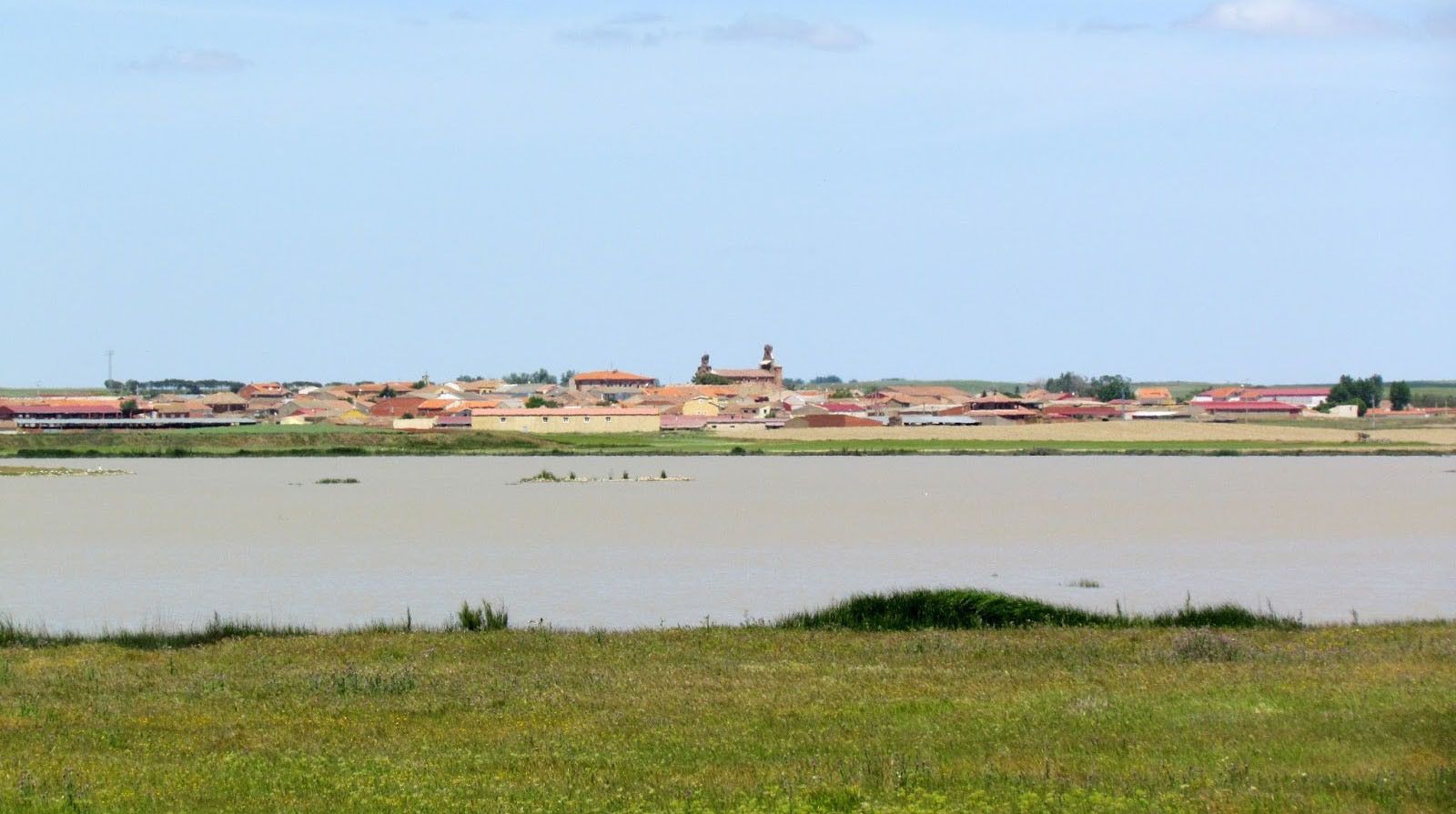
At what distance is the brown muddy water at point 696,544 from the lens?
3136 centimetres

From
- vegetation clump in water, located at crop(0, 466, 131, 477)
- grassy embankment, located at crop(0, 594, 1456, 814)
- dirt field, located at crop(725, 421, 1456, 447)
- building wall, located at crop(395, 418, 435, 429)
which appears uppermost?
grassy embankment, located at crop(0, 594, 1456, 814)

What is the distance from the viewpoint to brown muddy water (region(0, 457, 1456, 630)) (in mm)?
31359

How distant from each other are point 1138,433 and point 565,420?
153 feet

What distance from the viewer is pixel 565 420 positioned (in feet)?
492

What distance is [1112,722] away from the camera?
1398 cm

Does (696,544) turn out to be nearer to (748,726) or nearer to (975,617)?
(975,617)

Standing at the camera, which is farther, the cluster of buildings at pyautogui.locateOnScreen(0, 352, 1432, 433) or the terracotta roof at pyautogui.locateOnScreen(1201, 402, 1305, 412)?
the terracotta roof at pyautogui.locateOnScreen(1201, 402, 1305, 412)

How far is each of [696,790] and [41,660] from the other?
391 inches

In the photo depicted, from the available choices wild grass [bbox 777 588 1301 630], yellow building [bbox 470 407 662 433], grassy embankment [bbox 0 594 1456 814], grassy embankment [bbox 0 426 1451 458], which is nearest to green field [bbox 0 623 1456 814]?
grassy embankment [bbox 0 594 1456 814]

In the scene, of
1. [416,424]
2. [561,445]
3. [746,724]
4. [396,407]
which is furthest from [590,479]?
[396,407]

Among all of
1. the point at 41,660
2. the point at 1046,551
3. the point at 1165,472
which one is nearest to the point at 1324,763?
the point at 41,660

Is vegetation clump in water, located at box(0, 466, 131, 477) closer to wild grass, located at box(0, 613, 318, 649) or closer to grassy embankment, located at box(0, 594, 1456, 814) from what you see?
wild grass, located at box(0, 613, 318, 649)

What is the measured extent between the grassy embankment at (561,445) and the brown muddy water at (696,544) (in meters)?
31.5

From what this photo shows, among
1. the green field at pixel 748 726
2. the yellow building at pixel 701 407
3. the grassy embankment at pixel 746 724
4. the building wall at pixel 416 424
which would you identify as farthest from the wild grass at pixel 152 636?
the yellow building at pixel 701 407
